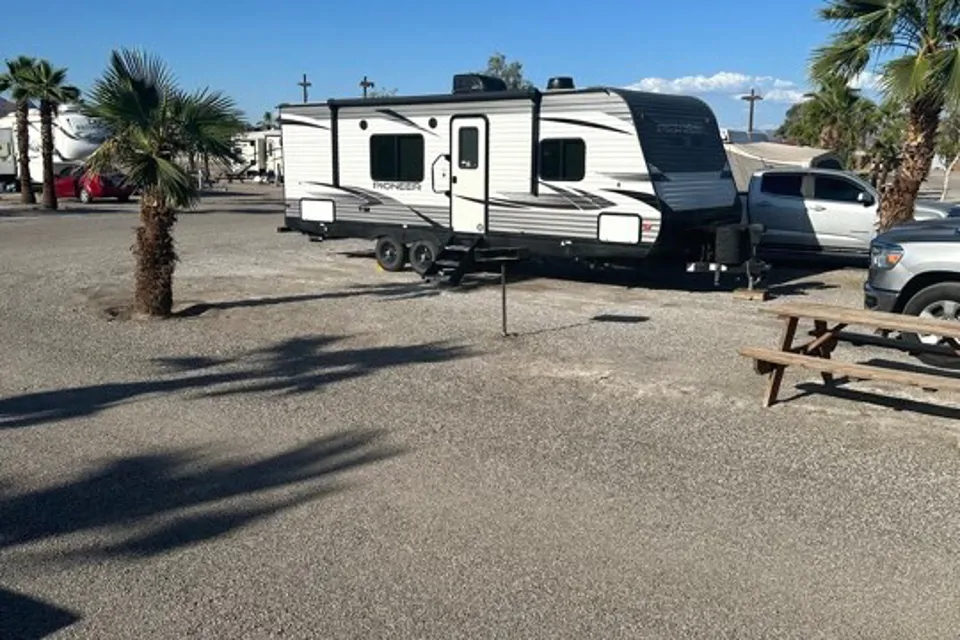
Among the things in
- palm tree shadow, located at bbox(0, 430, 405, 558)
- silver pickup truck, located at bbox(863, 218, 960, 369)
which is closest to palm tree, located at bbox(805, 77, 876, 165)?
silver pickup truck, located at bbox(863, 218, 960, 369)

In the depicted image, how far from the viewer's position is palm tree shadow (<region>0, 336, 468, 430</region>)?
254 inches

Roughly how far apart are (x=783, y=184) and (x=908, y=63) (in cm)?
257

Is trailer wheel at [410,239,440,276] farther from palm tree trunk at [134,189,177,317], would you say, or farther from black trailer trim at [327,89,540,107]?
palm tree trunk at [134,189,177,317]

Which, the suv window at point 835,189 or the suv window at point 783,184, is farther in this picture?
the suv window at point 783,184

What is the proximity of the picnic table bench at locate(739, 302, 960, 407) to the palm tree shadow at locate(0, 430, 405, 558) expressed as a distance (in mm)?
2774

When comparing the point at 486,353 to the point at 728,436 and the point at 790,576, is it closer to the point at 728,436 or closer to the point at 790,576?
the point at 728,436

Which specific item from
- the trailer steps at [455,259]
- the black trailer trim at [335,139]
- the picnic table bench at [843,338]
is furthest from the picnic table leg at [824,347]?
the black trailer trim at [335,139]

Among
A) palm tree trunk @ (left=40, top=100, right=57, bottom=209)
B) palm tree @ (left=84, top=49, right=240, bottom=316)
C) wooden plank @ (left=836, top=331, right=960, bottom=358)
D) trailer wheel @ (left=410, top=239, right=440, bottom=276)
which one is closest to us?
Answer: wooden plank @ (left=836, top=331, right=960, bottom=358)

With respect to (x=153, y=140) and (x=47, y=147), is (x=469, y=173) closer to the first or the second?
(x=153, y=140)

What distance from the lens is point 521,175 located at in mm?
12047

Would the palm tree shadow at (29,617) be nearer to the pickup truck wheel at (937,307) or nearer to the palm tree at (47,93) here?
the pickup truck wheel at (937,307)

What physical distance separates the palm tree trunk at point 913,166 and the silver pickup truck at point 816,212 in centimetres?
53

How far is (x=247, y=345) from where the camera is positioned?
28.0ft

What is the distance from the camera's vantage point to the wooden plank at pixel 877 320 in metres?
5.73
